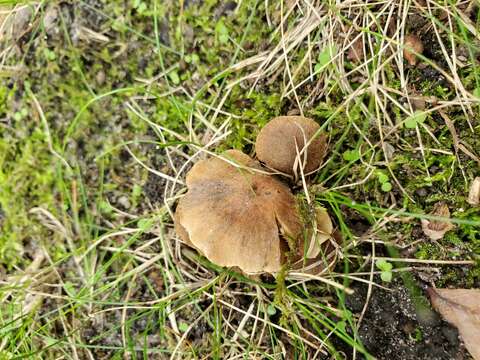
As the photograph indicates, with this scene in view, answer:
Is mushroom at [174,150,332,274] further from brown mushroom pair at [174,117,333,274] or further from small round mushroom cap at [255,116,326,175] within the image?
small round mushroom cap at [255,116,326,175]

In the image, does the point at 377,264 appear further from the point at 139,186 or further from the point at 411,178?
the point at 139,186

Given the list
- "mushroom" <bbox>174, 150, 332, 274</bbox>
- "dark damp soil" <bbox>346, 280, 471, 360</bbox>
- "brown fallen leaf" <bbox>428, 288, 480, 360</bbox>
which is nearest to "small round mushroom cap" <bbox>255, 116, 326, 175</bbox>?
"mushroom" <bbox>174, 150, 332, 274</bbox>

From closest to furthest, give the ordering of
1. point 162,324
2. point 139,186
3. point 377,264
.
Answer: point 377,264
point 162,324
point 139,186

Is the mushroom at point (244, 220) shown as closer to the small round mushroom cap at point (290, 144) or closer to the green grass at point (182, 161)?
the small round mushroom cap at point (290, 144)

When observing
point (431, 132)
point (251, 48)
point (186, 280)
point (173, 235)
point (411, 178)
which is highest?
point (251, 48)

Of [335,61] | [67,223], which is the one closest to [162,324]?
[67,223]

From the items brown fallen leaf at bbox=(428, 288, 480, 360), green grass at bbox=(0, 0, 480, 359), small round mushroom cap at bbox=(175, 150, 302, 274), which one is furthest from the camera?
green grass at bbox=(0, 0, 480, 359)

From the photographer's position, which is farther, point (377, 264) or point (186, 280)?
point (186, 280)
